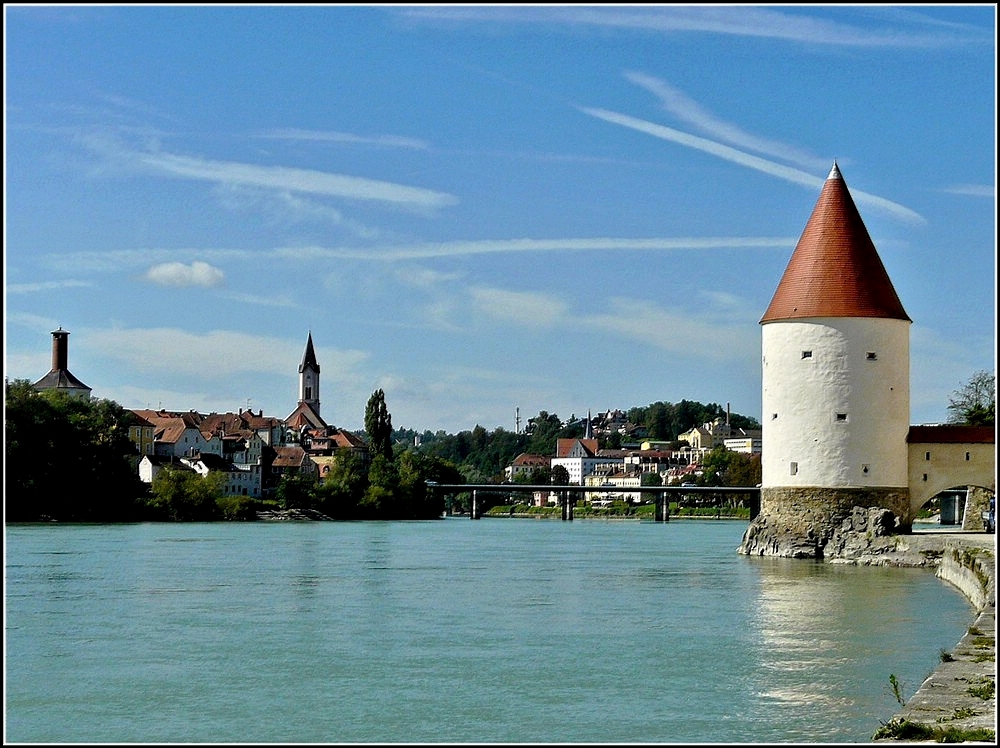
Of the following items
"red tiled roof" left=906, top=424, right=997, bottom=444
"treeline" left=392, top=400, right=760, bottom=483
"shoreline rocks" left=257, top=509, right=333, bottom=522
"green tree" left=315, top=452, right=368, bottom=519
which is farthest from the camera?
"treeline" left=392, top=400, right=760, bottom=483

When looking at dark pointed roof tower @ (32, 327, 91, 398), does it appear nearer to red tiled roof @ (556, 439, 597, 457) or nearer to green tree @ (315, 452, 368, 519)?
green tree @ (315, 452, 368, 519)

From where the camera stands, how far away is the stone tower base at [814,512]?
29.8 meters

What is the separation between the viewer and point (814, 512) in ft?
98.4

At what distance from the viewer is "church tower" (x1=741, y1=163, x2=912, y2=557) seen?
2984cm

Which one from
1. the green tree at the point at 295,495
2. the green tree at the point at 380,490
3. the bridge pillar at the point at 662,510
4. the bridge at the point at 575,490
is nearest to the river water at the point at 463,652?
the bridge at the point at 575,490

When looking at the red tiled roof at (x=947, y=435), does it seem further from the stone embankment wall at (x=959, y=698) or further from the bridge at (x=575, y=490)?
the bridge at (x=575, y=490)

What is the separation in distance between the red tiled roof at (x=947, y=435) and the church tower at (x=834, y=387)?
0.39 metres

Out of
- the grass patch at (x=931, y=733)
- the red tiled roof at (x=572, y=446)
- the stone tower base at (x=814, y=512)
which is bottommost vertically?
the grass patch at (x=931, y=733)

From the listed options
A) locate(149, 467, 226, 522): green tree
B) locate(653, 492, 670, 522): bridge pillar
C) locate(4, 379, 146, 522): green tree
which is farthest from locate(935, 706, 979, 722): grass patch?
locate(653, 492, 670, 522): bridge pillar

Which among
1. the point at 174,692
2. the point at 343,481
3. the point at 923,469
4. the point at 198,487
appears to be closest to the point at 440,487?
the point at 343,481

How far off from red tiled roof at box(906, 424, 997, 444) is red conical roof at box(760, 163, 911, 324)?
2.52 metres

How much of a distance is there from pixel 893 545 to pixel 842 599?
8626 millimetres

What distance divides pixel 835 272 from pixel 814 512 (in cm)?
505

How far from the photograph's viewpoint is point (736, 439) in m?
139
